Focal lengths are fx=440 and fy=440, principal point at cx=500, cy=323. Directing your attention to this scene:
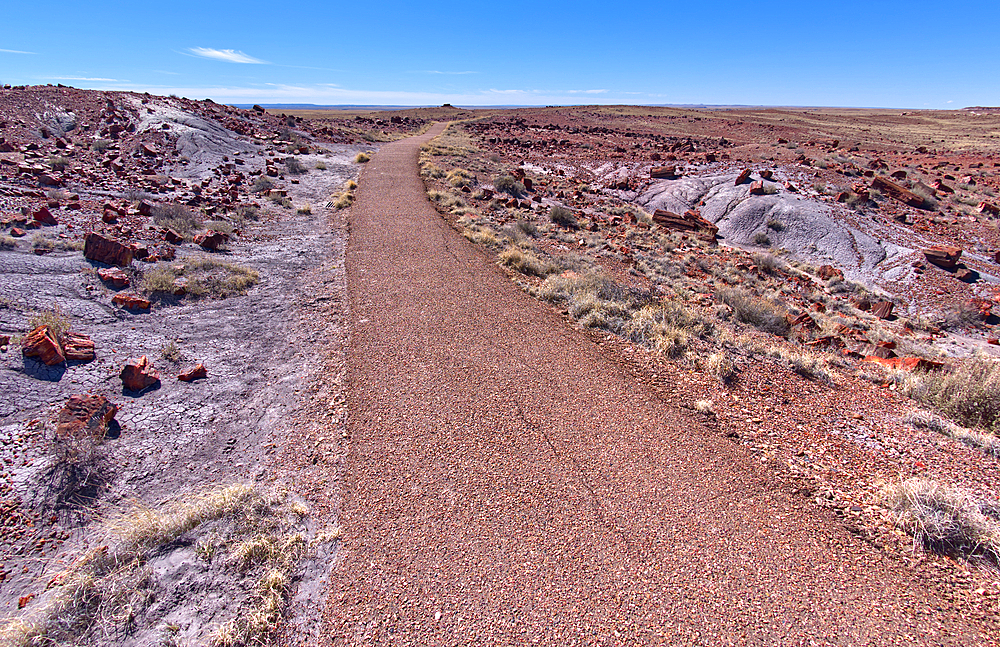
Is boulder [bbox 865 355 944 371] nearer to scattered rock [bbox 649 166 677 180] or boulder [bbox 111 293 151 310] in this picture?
boulder [bbox 111 293 151 310]

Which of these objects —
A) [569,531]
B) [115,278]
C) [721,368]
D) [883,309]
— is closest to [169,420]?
[115,278]

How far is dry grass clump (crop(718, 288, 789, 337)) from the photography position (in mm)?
9188

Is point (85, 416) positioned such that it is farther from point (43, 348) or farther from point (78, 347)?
point (78, 347)

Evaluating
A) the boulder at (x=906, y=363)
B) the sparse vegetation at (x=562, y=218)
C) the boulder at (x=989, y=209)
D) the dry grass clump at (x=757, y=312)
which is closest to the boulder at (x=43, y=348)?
the dry grass clump at (x=757, y=312)

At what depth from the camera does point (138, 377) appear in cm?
570

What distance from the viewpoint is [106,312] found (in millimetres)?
7234

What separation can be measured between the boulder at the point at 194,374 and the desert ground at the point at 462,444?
13 centimetres

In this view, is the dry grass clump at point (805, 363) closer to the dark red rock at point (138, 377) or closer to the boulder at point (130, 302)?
the dark red rock at point (138, 377)

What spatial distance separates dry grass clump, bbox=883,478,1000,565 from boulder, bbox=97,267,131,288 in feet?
38.2

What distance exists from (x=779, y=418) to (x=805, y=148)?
3448 cm

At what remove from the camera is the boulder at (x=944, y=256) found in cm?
1425

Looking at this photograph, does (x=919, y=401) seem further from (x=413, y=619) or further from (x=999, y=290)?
(x=999, y=290)

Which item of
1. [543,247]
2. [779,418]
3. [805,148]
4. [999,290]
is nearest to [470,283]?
[543,247]

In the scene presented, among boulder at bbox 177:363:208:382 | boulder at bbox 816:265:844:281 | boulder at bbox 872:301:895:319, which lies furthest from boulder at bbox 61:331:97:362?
boulder at bbox 816:265:844:281
